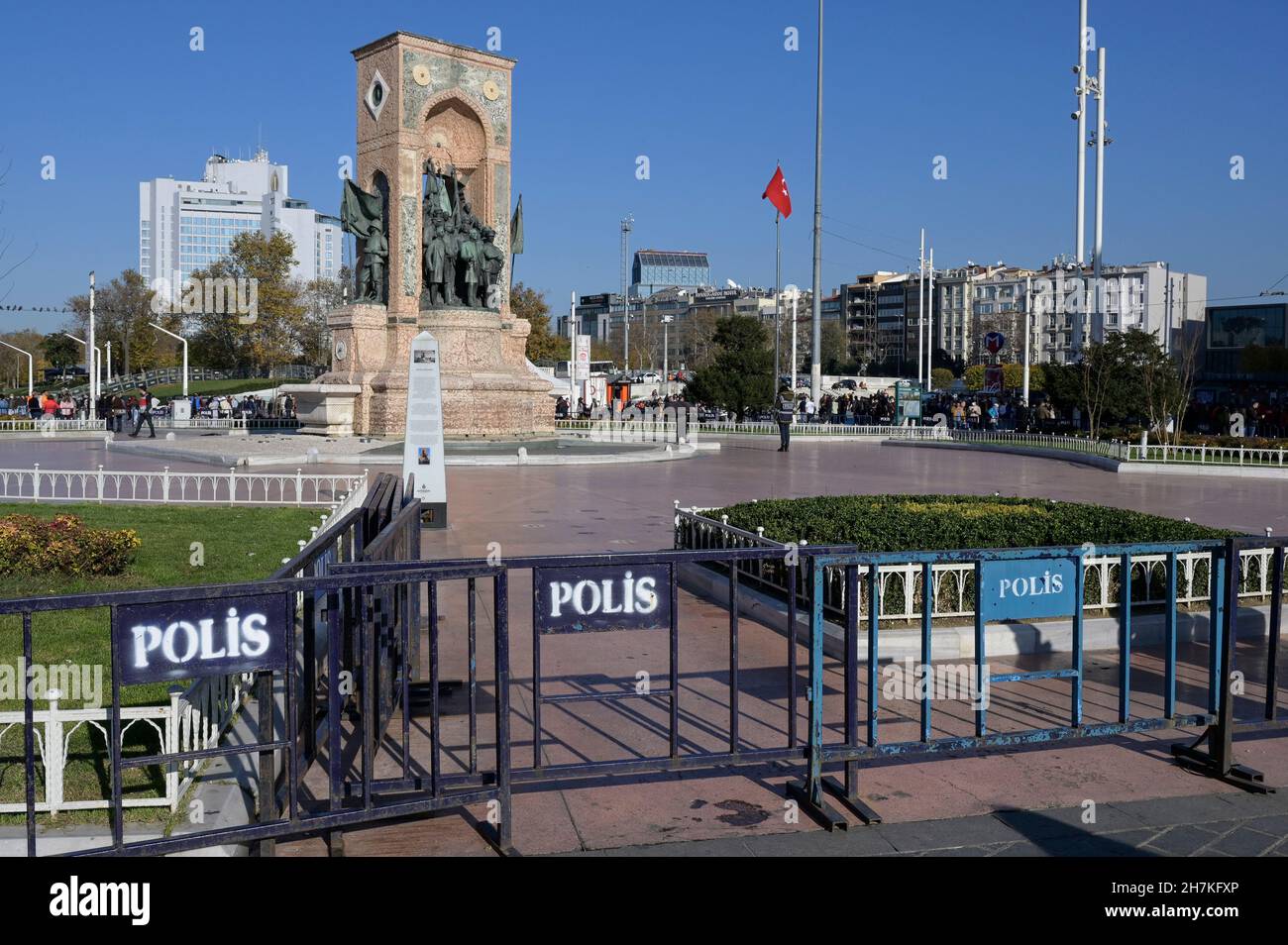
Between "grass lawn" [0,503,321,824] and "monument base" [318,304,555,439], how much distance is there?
502 inches

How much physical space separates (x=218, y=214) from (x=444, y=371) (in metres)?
165

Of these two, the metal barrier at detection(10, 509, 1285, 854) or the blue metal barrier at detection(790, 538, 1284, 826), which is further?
the blue metal barrier at detection(790, 538, 1284, 826)

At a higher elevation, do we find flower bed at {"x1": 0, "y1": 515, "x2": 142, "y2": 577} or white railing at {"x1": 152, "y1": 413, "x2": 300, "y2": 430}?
white railing at {"x1": 152, "y1": 413, "x2": 300, "y2": 430}

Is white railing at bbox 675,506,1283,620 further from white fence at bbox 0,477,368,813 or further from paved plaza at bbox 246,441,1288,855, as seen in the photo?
white fence at bbox 0,477,368,813

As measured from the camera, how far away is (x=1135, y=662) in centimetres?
777

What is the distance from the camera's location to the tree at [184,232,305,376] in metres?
64.5

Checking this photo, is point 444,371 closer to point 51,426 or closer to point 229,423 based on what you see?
point 229,423

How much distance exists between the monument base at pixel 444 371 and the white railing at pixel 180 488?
7.89 metres

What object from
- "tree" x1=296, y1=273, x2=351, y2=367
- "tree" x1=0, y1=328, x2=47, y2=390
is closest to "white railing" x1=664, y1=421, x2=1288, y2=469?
"tree" x1=296, y1=273, x2=351, y2=367

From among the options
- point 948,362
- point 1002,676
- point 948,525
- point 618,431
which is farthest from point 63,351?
point 1002,676

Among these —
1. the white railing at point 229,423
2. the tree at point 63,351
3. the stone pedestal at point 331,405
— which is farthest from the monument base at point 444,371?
the tree at point 63,351
